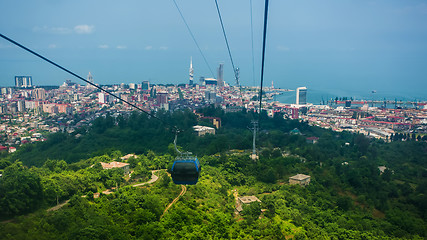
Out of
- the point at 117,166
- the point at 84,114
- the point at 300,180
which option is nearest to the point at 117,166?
the point at 117,166

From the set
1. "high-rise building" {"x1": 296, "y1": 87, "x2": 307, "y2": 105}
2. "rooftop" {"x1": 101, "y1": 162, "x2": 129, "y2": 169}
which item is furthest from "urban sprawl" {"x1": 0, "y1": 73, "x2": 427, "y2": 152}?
"high-rise building" {"x1": 296, "y1": 87, "x2": 307, "y2": 105}

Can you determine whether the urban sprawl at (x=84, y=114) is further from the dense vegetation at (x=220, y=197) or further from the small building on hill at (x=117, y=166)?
the small building on hill at (x=117, y=166)

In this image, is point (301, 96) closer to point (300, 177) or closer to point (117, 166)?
point (300, 177)

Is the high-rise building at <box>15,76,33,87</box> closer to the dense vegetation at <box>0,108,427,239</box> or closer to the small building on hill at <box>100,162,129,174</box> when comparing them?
the dense vegetation at <box>0,108,427,239</box>

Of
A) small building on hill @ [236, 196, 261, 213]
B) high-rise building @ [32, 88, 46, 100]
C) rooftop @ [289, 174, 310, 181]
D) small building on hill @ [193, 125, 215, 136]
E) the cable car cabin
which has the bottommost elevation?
small building on hill @ [236, 196, 261, 213]

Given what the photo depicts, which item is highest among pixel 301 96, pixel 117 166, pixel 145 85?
pixel 145 85

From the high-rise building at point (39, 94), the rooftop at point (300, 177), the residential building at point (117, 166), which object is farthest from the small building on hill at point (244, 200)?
the high-rise building at point (39, 94)
